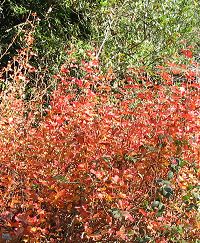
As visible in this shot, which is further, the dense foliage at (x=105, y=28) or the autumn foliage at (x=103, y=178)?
the dense foliage at (x=105, y=28)

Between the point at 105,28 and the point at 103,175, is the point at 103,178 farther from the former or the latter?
the point at 105,28

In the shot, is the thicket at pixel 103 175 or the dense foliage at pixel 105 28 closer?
the thicket at pixel 103 175

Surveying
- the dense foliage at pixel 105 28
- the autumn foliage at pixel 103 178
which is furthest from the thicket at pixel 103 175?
the dense foliage at pixel 105 28

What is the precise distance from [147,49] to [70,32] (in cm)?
171

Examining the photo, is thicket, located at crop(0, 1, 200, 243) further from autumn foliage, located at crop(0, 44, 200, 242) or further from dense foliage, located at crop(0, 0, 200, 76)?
dense foliage, located at crop(0, 0, 200, 76)

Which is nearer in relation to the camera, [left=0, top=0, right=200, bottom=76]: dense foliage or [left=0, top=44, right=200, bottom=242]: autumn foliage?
[left=0, top=44, right=200, bottom=242]: autumn foliage

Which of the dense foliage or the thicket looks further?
the dense foliage

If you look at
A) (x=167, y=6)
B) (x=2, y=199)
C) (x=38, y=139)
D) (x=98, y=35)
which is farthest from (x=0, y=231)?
(x=167, y=6)

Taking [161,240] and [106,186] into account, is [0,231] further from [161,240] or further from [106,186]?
[161,240]

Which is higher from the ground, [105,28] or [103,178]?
[105,28]

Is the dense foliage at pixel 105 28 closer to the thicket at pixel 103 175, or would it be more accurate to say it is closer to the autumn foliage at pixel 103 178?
the thicket at pixel 103 175

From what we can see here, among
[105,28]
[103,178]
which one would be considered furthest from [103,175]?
[105,28]

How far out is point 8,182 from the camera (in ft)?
11.0

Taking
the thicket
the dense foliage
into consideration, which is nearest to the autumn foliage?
the thicket
